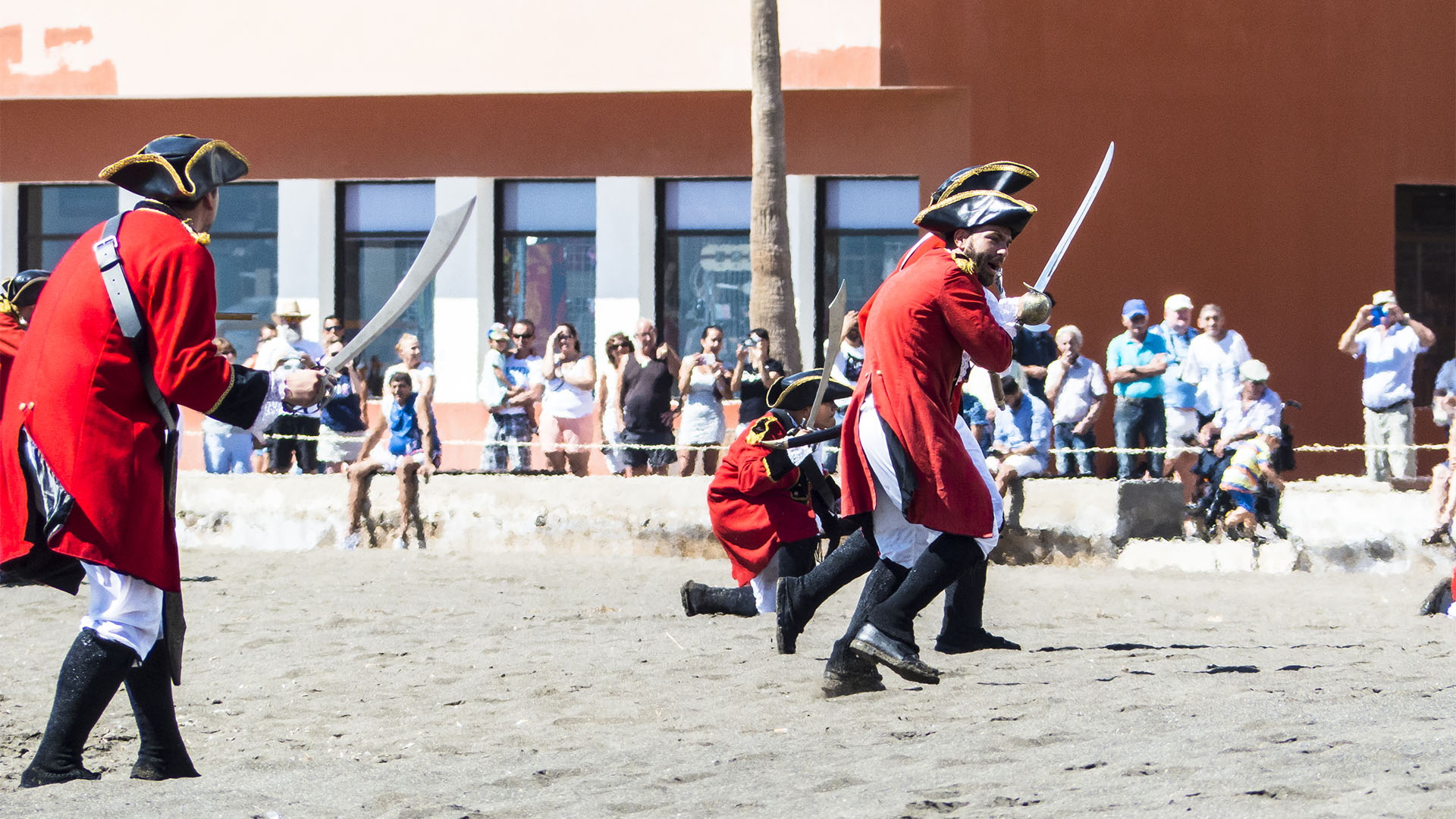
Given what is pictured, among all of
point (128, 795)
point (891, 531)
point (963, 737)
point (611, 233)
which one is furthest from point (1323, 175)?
point (128, 795)

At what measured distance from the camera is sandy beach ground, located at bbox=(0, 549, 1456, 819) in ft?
14.6

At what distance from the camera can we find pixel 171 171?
187 inches

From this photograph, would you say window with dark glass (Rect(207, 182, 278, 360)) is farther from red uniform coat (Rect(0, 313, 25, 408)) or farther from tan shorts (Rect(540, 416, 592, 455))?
red uniform coat (Rect(0, 313, 25, 408))

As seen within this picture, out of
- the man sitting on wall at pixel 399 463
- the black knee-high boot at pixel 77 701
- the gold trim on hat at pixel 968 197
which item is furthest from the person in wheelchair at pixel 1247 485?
the black knee-high boot at pixel 77 701

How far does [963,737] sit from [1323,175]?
1257 centimetres

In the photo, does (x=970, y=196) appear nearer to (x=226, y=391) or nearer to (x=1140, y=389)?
(x=226, y=391)

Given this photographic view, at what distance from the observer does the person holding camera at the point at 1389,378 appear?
1366 cm

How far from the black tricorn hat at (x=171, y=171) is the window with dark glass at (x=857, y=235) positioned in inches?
492

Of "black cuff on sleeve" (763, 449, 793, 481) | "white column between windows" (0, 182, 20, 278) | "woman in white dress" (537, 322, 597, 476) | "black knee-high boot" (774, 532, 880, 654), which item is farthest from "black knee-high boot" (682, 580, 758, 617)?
"white column between windows" (0, 182, 20, 278)

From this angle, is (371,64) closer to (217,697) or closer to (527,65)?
(527,65)

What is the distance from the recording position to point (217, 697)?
6.51 metres

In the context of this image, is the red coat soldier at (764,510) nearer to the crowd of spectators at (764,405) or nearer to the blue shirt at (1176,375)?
the crowd of spectators at (764,405)

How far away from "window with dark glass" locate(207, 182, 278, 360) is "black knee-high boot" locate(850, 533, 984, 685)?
44.0 ft

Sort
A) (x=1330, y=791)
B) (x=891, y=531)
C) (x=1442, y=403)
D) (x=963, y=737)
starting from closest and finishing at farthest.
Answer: (x=1330, y=791), (x=963, y=737), (x=891, y=531), (x=1442, y=403)
